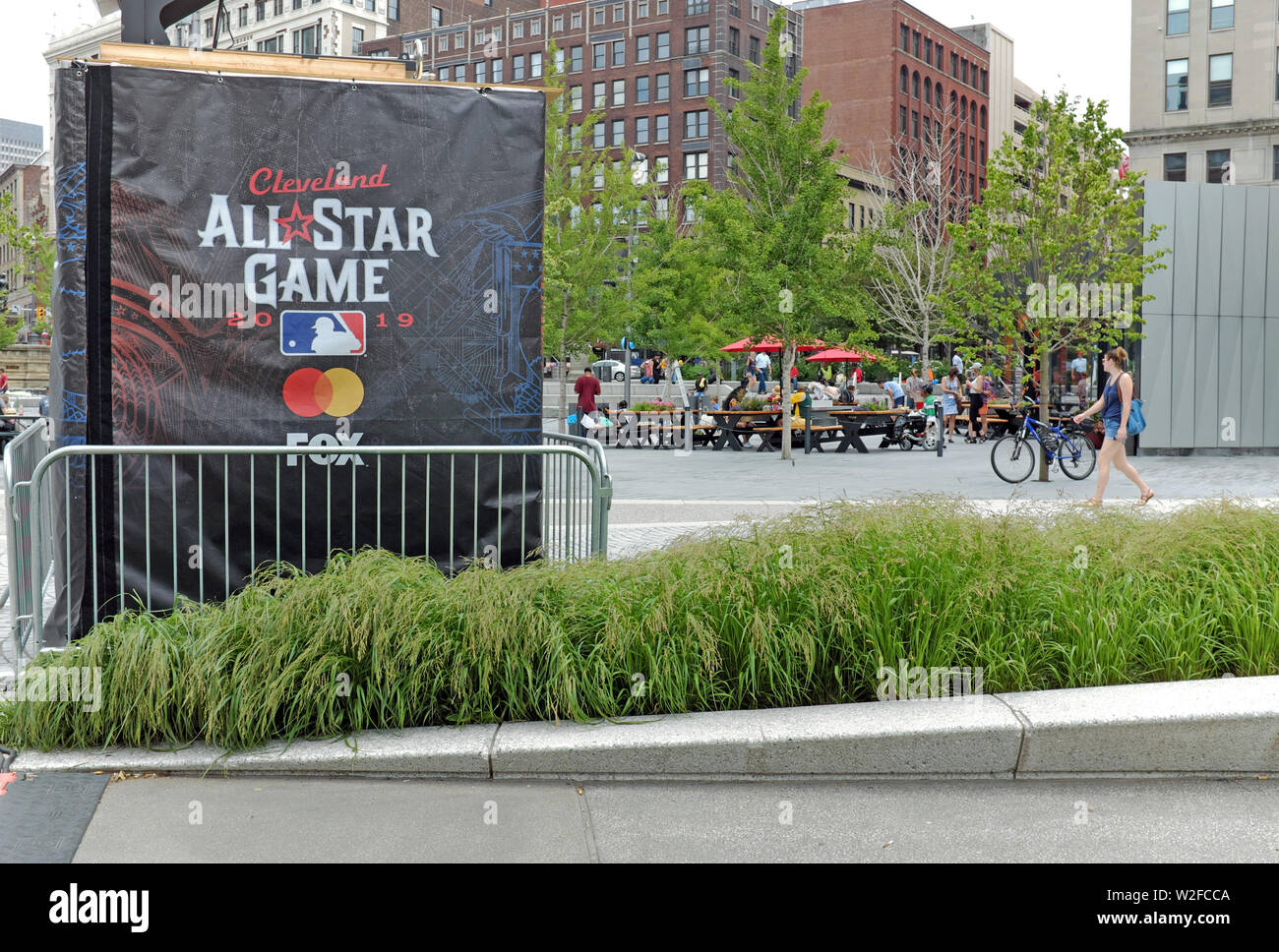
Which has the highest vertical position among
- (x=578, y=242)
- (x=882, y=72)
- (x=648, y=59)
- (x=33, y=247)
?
(x=648, y=59)

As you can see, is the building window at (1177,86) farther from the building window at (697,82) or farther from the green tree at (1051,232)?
the green tree at (1051,232)

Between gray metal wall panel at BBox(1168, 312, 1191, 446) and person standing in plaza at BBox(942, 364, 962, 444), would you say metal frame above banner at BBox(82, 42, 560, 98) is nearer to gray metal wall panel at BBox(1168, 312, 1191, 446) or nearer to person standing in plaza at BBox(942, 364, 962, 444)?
gray metal wall panel at BBox(1168, 312, 1191, 446)

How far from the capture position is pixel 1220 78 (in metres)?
55.9

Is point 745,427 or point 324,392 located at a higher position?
point 324,392

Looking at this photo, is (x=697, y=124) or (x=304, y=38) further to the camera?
(x=304, y=38)

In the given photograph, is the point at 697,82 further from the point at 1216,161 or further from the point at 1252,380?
the point at 1252,380

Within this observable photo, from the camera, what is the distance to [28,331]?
76812 mm

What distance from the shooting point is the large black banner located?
5.88 metres

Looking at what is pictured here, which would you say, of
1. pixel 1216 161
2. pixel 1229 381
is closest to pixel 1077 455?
pixel 1229 381

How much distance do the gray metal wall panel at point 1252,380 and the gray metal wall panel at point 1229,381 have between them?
5.0 inches

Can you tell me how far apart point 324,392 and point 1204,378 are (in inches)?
898

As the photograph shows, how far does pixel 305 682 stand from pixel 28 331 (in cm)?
8120

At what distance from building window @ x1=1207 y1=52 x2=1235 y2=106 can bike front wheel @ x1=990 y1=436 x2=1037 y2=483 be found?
45.8 metres

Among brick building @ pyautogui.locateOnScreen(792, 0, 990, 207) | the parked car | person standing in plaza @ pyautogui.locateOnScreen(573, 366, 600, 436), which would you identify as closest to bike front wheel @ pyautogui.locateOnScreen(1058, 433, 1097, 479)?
person standing in plaza @ pyautogui.locateOnScreen(573, 366, 600, 436)
